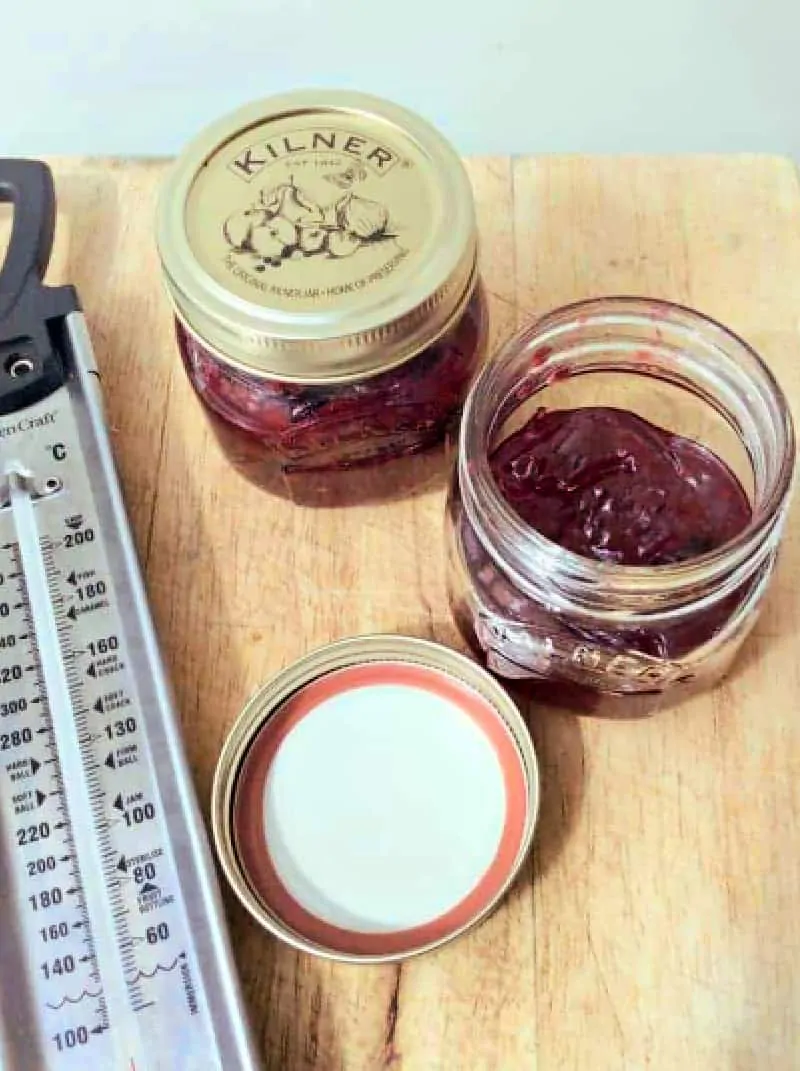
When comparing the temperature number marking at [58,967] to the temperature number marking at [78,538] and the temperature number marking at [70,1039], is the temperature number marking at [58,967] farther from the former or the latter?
the temperature number marking at [78,538]

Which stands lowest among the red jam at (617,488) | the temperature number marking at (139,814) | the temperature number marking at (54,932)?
the temperature number marking at (54,932)

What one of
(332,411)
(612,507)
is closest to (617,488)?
(612,507)

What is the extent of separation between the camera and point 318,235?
1.93 feet

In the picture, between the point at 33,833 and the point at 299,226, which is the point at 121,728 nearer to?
the point at 33,833

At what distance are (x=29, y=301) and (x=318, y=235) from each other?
173 millimetres

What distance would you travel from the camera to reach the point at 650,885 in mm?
581

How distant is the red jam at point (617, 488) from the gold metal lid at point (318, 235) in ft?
0.24

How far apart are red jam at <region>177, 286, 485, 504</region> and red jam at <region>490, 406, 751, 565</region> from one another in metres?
0.04

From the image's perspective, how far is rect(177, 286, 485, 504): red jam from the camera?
0.60m

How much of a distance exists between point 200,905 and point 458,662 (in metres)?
0.15

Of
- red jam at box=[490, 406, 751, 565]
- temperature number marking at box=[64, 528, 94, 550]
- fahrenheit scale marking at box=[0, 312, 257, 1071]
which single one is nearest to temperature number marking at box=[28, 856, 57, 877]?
fahrenheit scale marking at box=[0, 312, 257, 1071]

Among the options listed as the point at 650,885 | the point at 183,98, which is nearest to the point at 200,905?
the point at 650,885

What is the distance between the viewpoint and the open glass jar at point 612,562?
533mm

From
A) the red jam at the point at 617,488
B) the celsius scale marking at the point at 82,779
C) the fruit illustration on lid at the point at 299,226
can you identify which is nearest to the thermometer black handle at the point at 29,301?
the celsius scale marking at the point at 82,779
